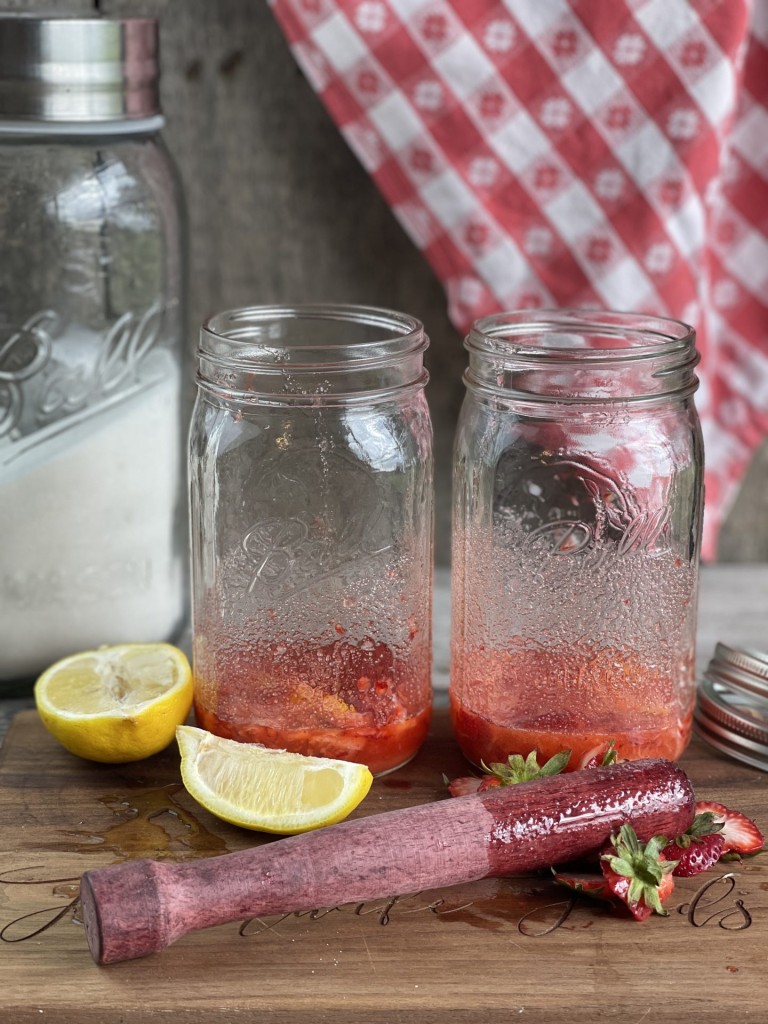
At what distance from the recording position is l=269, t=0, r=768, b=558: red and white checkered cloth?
4.26 feet

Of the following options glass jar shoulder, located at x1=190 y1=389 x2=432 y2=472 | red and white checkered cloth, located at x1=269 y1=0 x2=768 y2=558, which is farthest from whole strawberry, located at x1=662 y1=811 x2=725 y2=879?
red and white checkered cloth, located at x1=269 y1=0 x2=768 y2=558

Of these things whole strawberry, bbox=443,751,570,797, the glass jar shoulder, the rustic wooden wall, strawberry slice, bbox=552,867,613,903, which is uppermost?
the rustic wooden wall

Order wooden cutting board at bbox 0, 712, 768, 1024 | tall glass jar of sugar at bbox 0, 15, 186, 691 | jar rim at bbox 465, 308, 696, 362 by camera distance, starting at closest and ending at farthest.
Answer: wooden cutting board at bbox 0, 712, 768, 1024
jar rim at bbox 465, 308, 696, 362
tall glass jar of sugar at bbox 0, 15, 186, 691

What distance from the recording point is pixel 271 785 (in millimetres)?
996

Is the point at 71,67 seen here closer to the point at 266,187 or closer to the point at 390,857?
the point at 266,187

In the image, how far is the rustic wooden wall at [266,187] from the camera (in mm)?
1406

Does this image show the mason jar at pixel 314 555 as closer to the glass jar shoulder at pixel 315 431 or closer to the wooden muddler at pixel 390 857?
Answer: the glass jar shoulder at pixel 315 431

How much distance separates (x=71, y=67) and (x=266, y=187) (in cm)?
35

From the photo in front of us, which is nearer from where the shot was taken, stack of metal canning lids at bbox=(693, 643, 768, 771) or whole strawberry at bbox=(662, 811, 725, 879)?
whole strawberry at bbox=(662, 811, 725, 879)

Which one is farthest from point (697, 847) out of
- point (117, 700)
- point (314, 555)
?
point (117, 700)

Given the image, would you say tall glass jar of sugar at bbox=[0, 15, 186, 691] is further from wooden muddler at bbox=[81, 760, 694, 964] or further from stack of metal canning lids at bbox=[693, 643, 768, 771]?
stack of metal canning lids at bbox=[693, 643, 768, 771]

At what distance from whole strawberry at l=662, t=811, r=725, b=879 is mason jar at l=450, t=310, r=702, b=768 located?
0.33 ft

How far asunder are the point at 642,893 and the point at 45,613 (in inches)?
26.1

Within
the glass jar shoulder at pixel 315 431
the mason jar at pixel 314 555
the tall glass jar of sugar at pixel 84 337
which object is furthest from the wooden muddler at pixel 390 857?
the tall glass jar of sugar at pixel 84 337
